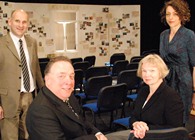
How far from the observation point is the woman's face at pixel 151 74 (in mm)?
2523

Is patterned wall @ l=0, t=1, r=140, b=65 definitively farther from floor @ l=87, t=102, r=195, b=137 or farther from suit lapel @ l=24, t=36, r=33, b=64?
suit lapel @ l=24, t=36, r=33, b=64

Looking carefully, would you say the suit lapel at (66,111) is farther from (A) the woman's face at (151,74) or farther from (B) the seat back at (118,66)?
(B) the seat back at (118,66)

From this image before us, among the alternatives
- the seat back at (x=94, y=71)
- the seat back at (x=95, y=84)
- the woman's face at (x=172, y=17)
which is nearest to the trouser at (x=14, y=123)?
the seat back at (x=95, y=84)

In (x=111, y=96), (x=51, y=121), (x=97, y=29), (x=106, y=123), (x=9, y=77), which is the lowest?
(x=106, y=123)

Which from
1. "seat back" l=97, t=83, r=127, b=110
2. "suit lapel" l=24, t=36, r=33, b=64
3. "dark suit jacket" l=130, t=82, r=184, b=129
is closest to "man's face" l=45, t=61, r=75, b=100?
"dark suit jacket" l=130, t=82, r=184, b=129

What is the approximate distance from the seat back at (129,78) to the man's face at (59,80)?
309 centimetres

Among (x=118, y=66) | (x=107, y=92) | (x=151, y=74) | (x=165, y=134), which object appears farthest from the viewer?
(x=118, y=66)

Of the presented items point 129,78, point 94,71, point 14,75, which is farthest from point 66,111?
point 94,71

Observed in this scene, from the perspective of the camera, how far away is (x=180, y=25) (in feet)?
9.30

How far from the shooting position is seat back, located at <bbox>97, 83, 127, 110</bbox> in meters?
3.86

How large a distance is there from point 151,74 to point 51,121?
1103mm

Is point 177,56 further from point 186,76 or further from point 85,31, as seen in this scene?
point 85,31

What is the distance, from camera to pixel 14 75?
2.99 metres

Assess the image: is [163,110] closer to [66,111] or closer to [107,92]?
[66,111]
